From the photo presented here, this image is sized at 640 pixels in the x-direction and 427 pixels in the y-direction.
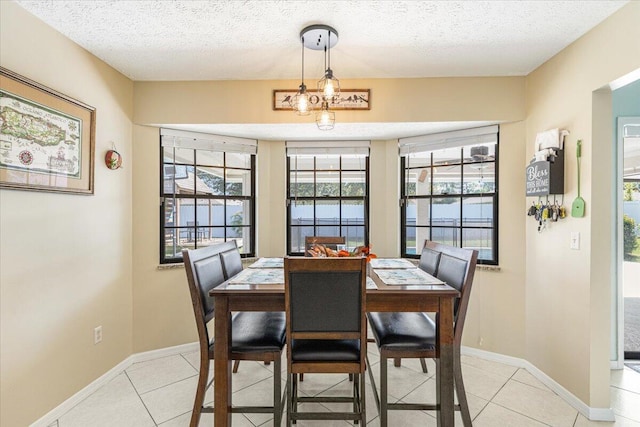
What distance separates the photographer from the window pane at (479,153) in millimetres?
2787

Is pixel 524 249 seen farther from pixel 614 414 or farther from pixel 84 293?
pixel 84 293

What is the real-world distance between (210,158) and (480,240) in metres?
2.76

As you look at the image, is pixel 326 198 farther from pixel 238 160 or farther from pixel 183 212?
pixel 183 212

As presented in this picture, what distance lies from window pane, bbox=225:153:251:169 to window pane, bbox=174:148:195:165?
0.35 metres

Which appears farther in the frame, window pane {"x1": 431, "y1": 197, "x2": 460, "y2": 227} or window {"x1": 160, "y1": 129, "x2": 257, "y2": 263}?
window pane {"x1": 431, "y1": 197, "x2": 460, "y2": 227}

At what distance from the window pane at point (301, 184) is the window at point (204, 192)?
426mm

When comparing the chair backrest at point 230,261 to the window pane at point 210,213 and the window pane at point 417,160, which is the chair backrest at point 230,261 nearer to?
the window pane at point 210,213

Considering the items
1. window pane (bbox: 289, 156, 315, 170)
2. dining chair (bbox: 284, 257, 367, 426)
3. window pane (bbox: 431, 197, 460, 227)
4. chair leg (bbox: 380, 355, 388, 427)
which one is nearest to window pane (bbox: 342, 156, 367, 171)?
window pane (bbox: 289, 156, 315, 170)

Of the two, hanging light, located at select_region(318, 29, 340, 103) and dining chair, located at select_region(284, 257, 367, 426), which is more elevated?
hanging light, located at select_region(318, 29, 340, 103)

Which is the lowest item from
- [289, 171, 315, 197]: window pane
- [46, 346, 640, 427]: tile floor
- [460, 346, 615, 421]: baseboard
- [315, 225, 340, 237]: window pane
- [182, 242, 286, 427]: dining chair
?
[46, 346, 640, 427]: tile floor

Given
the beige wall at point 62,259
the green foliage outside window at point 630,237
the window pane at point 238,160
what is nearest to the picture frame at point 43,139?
the beige wall at point 62,259

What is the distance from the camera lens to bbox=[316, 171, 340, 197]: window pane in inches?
132

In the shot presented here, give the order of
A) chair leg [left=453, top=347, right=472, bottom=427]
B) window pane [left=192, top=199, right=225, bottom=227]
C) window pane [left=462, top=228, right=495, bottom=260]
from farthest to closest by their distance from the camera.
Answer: window pane [left=192, top=199, right=225, bottom=227] → window pane [left=462, top=228, right=495, bottom=260] → chair leg [left=453, top=347, right=472, bottom=427]

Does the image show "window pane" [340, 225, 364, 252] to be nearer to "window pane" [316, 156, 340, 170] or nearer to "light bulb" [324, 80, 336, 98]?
"window pane" [316, 156, 340, 170]
